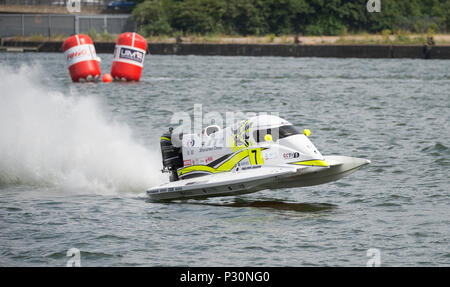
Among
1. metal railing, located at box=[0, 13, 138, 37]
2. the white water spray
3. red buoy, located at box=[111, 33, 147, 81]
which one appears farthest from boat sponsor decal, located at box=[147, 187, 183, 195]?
metal railing, located at box=[0, 13, 138, 37]

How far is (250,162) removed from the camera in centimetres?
1452

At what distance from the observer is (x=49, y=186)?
54.0ft

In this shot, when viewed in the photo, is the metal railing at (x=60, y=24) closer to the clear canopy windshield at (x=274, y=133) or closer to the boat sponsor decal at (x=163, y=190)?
the boat sponsor decal at (x=163, y=190)

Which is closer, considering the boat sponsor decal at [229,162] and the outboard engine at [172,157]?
the boat sponsor decal at [229,162]

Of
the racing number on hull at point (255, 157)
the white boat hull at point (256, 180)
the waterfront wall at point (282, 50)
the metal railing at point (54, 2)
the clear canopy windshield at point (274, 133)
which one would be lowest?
the waterfront wall at point (282, 50)

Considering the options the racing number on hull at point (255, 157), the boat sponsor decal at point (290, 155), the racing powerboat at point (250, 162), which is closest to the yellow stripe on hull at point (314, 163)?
the racing powerboat at point (250, 162)

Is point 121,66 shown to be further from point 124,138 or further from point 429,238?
point 429,238

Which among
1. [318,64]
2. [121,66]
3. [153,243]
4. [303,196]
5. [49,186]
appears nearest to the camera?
[153,243]

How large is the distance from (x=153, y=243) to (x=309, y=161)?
3628 millimetres

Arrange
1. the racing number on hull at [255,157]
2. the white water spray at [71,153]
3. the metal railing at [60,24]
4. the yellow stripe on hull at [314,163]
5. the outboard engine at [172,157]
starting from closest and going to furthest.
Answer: the yellow stripe on hull at [314,163] < the racing number on hull at [255,157] < the outboard engine at [172,157] < the white water spray at [71,153] < the metal railing at [60,24]

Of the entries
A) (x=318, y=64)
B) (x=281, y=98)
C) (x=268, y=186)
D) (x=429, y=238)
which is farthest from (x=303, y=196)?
(x=318, y=64)

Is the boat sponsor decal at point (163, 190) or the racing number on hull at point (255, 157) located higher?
the racing number on hull at point (255, 157)

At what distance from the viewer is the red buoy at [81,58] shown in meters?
35.9

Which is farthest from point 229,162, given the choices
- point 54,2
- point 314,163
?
point 54,2
